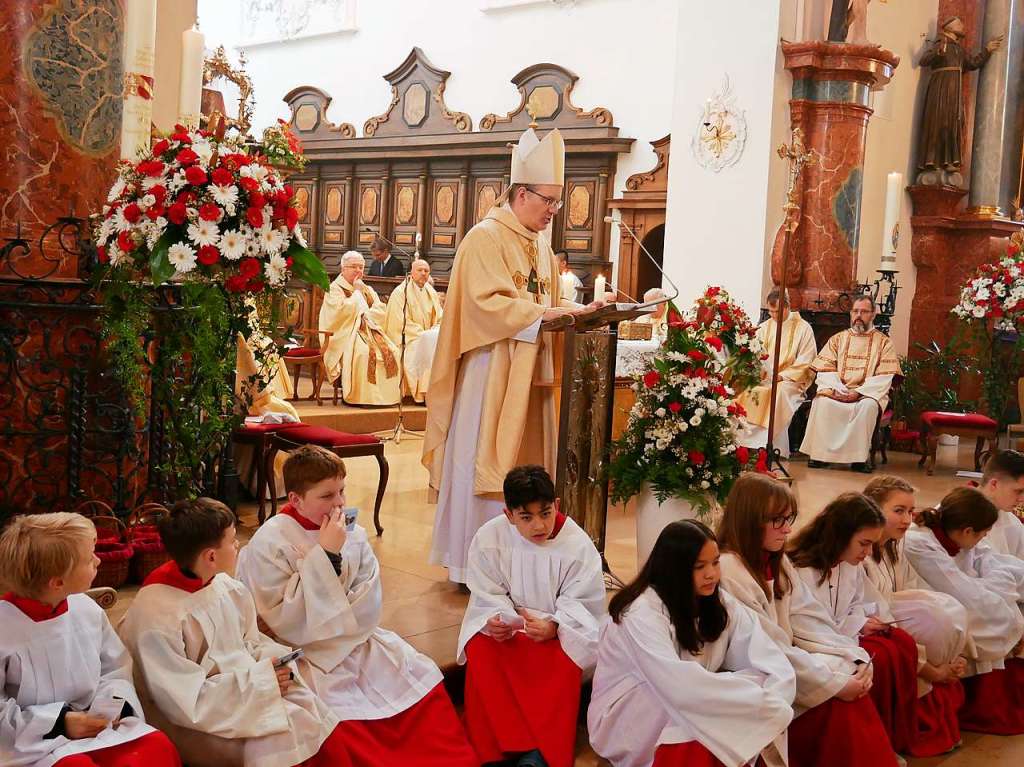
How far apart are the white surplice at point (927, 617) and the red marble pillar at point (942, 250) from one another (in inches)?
339

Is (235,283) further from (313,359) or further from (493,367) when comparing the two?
(313,359)

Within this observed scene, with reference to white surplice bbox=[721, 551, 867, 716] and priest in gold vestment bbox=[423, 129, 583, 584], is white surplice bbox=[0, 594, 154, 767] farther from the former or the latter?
priest in gold vestment bbox=[423, 129, 583, 584]

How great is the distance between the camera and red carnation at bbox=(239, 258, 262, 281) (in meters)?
4.52

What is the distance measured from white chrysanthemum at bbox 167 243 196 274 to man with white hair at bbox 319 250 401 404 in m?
6.64

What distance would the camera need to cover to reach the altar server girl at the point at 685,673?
11.1 ft

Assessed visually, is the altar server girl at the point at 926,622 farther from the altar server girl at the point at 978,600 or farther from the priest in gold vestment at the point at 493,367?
the priest in gold vestment at the point at 493,367

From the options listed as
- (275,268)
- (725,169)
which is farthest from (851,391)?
(275,268)

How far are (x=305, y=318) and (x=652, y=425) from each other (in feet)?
33.6

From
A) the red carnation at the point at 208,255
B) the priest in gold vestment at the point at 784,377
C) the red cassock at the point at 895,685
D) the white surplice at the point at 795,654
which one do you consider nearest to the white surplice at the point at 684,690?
the white surplice at the point at 795,654

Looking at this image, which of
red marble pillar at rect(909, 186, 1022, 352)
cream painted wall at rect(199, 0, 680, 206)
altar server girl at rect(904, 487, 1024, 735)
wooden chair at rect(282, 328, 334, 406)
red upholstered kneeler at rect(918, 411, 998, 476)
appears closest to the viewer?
altar server girl at rect(904, 487, 1024, 735)

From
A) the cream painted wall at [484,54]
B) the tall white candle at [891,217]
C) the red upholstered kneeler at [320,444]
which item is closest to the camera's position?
Answer: the red upholstered kneeler at [320,444]

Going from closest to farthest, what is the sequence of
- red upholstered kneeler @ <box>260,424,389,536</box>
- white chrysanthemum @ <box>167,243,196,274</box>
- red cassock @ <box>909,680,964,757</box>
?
1. red cassock @ <box>909,680,964,757</box>
2. white chrysanthemum @ <box>167,243,196,274</box>
3. red upholstered kneeler @ <box>260,424,389,536</box>

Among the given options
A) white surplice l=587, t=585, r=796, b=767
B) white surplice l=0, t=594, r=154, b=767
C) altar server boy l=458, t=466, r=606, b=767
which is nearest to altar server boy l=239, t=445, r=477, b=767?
altar server boy l=458, t=466, r=606, b=767

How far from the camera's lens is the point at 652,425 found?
540 centimetres
